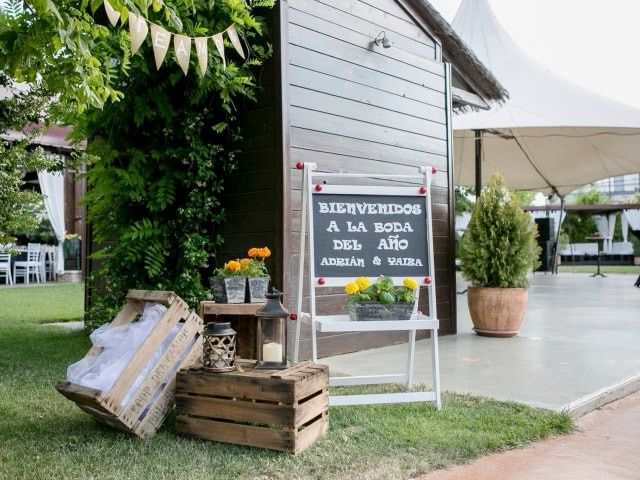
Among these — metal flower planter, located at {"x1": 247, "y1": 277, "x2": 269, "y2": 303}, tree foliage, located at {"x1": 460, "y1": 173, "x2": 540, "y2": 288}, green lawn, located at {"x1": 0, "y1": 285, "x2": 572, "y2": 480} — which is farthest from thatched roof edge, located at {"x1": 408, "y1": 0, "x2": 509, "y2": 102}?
green lawn, located at {"x1": 0, "y1": 285, "x2": 572, "y2": 480}

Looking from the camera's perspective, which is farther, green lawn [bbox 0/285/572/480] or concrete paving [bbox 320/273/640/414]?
concrete paving [bbox 320/273/640/414]

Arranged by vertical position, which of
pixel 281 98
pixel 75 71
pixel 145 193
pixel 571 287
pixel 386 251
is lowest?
pixel 571 287

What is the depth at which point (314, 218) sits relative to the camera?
10.9 feet

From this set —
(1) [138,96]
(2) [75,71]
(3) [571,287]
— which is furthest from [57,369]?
(3) [571,287]

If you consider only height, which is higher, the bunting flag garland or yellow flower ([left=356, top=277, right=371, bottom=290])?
the bunting flag garland

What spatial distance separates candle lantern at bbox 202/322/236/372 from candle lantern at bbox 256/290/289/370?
0.14m

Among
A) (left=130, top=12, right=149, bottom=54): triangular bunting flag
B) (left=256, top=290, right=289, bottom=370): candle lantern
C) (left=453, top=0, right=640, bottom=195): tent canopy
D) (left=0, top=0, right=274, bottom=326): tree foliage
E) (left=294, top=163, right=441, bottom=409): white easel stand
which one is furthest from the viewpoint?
(left=453, top=0, right=640, bottom=195): tent canopy

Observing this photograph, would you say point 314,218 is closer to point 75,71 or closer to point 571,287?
point 75,71

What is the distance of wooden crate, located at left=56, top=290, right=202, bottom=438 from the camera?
8.39 feet

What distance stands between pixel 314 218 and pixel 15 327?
14.1ft

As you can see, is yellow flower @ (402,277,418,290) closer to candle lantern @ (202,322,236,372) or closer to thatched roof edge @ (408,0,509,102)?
candle lantern @ (202,322,236,372)

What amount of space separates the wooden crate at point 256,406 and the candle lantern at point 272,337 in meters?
0.06

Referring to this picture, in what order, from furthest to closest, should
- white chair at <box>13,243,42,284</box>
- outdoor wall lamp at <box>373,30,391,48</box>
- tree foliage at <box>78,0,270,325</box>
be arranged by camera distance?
white chair at <box>13,243,42,284</box> → outdoor wall lamp at <box>373,30,391,48</box> → tree foliage at <box>78,0,270,325</box>

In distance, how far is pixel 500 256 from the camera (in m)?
5.48
